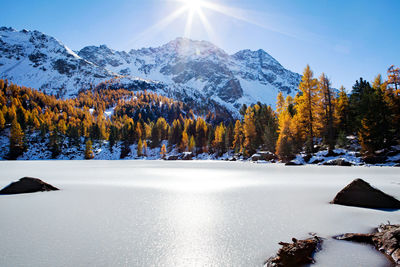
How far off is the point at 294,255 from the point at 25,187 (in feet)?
39.1

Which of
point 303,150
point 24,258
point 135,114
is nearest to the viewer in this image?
point 24,258

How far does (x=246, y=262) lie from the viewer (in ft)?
10.6

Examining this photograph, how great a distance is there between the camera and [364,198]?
687 cm

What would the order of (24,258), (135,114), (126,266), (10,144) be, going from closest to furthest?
1. (126,266)
2. (24,258)
3. (10,144)
4. (135,114)

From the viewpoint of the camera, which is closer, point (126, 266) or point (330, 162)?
point (126, 266)

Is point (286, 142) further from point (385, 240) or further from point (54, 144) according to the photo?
point (54, 144)

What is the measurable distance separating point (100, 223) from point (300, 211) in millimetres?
5467

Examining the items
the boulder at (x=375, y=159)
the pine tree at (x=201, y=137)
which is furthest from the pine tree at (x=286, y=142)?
the pine tree at (x=201, y=137)

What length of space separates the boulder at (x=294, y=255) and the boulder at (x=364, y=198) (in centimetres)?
437

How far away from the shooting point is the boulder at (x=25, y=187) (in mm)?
9656

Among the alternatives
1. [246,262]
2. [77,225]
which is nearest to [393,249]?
[246,262]

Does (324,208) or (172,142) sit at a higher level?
(172,142)

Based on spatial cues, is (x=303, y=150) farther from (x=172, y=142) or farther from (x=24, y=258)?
(x=172, y=142)

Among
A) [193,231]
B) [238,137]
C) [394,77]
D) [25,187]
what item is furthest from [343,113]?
[25,187]
